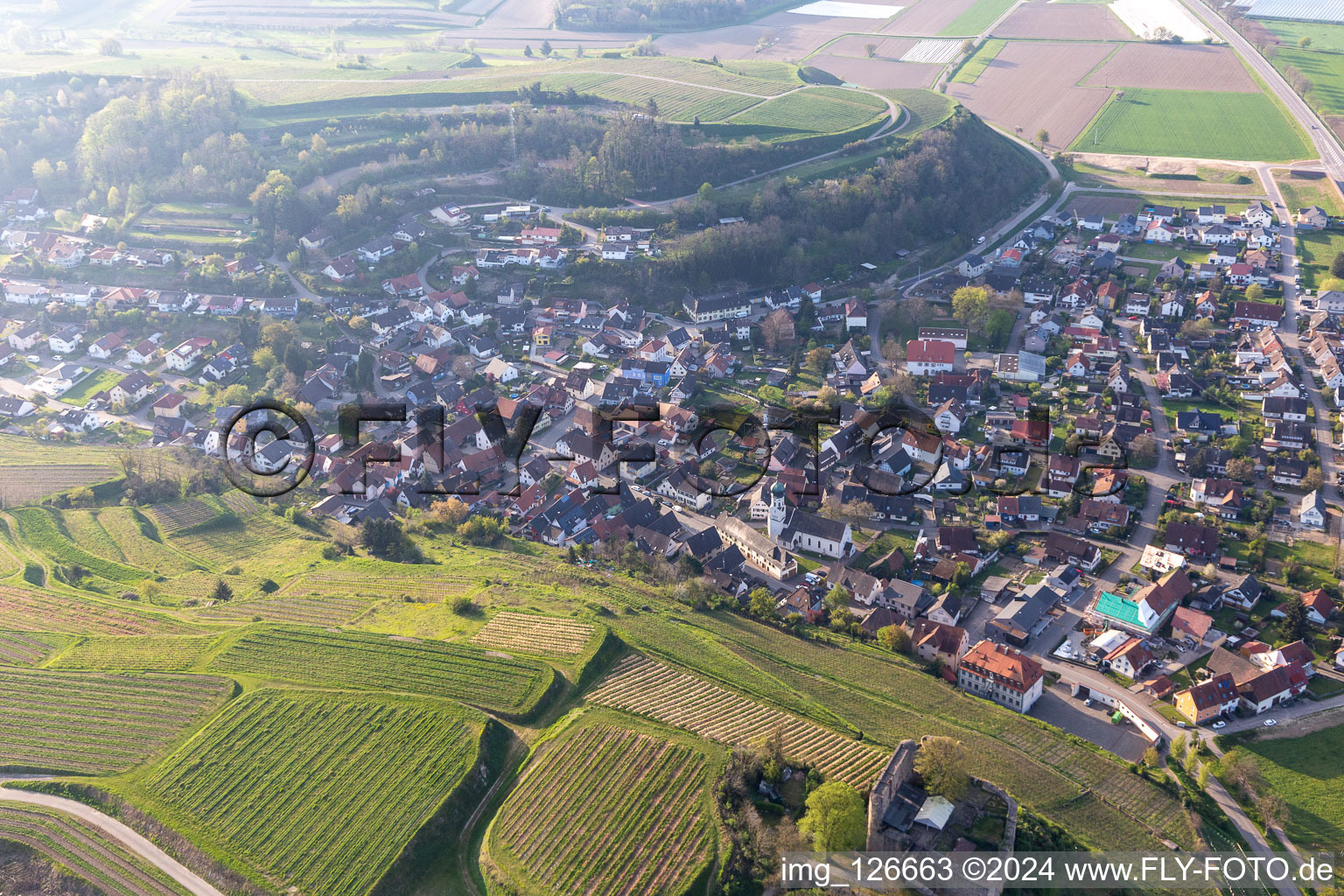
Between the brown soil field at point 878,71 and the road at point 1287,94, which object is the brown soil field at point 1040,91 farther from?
the road at point 1287,94

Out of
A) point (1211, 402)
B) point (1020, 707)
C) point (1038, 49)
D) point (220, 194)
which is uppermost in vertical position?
point (1038, 49)

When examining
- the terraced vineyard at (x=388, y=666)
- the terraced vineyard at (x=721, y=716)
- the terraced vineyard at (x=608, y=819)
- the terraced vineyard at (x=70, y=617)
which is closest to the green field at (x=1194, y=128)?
the terraced vineyard at (x=721, y=716)

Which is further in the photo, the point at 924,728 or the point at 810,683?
the point at 810,683

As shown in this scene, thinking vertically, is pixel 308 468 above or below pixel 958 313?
below

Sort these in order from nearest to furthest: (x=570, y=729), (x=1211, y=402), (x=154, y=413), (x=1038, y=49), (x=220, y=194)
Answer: (x=570, y=729), (x=1211, y=402), (x=154, y=413), (x=220, y=194), (x=1038, y=49)

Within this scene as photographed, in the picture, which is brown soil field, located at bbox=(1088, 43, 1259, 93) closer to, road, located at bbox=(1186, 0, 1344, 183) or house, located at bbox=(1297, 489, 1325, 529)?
road, located at bbox=(1186, 0, 1344, 183)

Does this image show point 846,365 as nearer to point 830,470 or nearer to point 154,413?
point 830,470

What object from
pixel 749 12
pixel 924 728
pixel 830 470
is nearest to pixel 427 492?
pixel 830 470

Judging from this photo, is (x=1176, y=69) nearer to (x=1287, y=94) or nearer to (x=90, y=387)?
(x=1287, y=94)
